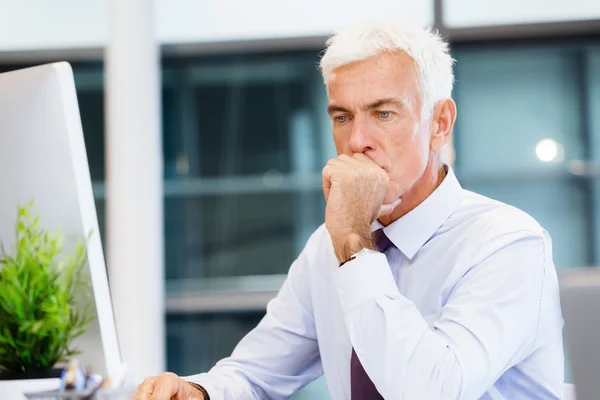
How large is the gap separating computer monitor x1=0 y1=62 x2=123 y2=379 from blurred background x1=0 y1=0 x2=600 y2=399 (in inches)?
105

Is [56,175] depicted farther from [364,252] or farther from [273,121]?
[273,121]

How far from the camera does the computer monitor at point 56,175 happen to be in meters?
1.01

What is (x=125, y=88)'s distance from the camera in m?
3.65

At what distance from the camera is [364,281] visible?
1261 millimetres

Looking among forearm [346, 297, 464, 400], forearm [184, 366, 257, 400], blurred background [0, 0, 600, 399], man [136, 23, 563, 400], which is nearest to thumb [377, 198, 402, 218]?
man [136, 23, 563, 400]

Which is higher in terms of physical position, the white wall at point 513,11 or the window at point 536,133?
the white wall at point 513,11

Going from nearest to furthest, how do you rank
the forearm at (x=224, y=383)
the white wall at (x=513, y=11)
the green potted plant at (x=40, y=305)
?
the green potted plant at (x=40, y=305)
the forearm at (x=224, y=383)
the white wall at (x=513, y=11)

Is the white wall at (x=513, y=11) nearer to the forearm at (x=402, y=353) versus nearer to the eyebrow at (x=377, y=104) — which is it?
the eyebrow at (x=377, y=104)

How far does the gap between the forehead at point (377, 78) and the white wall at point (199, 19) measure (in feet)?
7.65

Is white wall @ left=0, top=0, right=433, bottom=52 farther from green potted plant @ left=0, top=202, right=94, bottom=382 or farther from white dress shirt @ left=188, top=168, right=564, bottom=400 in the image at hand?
green potted plant @ left=0, top=202, right=94, bottom=382

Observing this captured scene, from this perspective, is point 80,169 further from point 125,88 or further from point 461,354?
point 125,88

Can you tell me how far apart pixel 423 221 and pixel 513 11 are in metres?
2.50

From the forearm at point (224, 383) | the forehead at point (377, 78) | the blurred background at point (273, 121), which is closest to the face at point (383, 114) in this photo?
the forehead at point (377, 78)

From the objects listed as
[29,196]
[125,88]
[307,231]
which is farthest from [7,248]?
[307,231]
